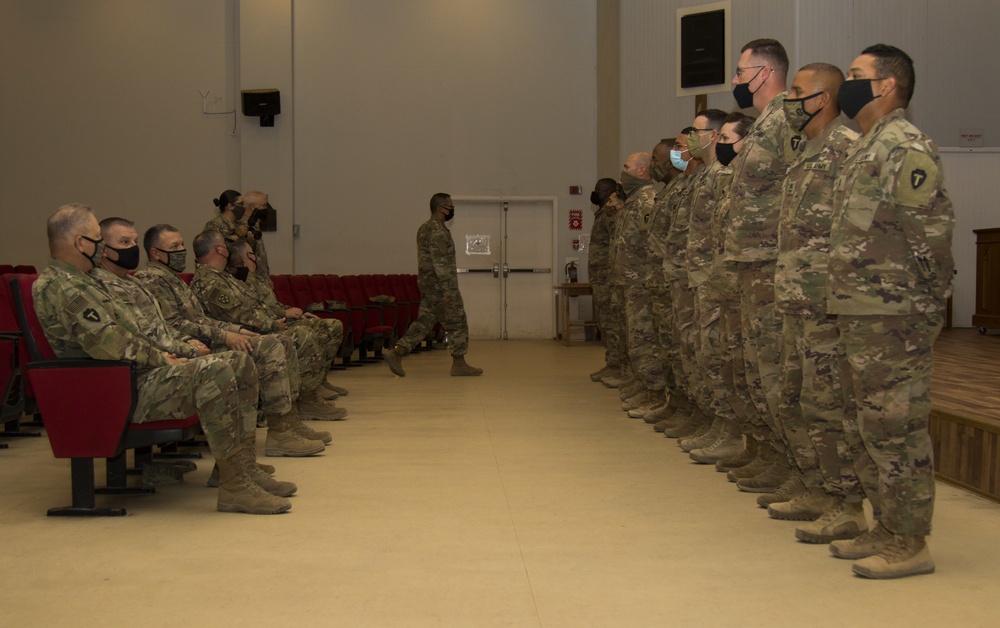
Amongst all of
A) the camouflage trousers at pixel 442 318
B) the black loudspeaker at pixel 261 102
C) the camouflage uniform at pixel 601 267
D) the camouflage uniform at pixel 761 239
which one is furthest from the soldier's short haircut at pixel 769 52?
the black loudspeaker at pixel 261 102

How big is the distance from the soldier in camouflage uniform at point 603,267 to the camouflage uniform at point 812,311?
4.52 metres

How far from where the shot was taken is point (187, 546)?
3.14m

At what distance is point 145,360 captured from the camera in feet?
11.6

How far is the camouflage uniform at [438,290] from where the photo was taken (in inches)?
332

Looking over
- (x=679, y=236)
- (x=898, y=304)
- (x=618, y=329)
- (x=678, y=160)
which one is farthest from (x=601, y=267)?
(x=898, y=304)

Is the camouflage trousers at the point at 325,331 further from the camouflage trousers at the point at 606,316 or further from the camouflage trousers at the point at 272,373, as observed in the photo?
the camouflage trousers at the point at 606,316

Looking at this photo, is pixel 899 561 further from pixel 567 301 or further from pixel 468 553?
pixel 567 301

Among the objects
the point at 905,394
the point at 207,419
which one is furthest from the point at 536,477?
the point at 905,394

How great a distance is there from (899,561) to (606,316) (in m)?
5.33

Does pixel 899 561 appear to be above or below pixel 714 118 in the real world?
below

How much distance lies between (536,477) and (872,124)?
6.80 ft

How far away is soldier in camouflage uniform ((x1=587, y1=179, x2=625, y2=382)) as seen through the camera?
796cm

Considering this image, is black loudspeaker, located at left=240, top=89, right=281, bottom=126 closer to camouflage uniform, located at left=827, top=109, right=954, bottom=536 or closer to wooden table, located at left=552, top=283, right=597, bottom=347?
wooden table, located at left=552, top=283, right=597, bottom=347

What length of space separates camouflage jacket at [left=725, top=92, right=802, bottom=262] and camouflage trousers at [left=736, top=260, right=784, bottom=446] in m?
0.06
